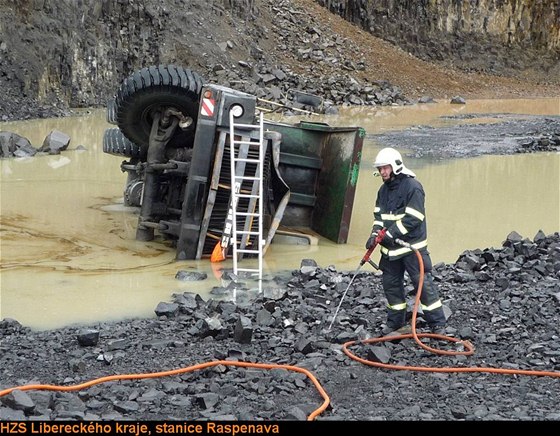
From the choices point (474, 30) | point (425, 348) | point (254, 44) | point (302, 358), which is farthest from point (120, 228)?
point (474, 30)

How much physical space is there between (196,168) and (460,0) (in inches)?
1718

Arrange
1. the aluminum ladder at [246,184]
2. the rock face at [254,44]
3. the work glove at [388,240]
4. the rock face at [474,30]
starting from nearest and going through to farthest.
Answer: the work glove at [388,240] → the aluminum ladder at [246,184] → the rock face at [254,44] → the rock face at [474,30]

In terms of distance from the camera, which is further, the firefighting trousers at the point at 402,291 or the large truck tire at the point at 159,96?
the large truck tire at the point at 159,96

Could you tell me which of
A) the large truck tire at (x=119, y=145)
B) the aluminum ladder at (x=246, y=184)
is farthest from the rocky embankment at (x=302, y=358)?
the large truck tire at (x=119, y=145)

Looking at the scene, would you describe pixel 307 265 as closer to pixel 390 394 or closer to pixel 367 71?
pixel 390 394

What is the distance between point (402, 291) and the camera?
7227mm

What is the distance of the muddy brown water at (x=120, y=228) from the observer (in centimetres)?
889

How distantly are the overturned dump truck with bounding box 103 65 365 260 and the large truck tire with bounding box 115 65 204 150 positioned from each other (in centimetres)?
1

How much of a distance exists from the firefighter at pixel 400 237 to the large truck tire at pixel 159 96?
397 centimetres

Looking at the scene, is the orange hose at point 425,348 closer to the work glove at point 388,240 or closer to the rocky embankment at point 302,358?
the rocky embankment at point 302,358

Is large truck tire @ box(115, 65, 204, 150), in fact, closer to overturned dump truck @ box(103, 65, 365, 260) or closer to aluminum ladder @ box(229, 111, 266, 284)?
overturned dump truck @ box(103, 65, 365, 260)

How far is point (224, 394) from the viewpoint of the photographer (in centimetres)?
556

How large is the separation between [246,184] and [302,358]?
12.8ft
